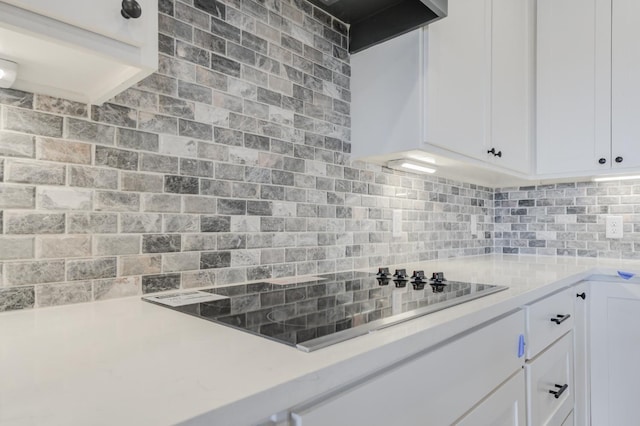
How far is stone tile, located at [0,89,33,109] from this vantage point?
0.82 meters

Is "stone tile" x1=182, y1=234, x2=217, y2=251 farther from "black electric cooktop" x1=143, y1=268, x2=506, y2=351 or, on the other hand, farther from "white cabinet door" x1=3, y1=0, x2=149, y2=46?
"white cabinet door" x1=3, y1=0, x2=149, y2=46

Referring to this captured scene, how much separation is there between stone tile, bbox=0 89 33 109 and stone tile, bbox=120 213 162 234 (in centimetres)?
31

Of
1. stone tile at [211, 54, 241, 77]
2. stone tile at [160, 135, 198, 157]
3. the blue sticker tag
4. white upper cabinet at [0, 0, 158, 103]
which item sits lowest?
the blue sticker tag

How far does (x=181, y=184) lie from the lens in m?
1.08

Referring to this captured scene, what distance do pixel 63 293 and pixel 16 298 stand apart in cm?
8

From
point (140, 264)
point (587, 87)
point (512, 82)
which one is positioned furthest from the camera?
point (587, 87)

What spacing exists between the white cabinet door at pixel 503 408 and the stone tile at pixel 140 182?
920mm

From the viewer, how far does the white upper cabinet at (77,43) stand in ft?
1.97

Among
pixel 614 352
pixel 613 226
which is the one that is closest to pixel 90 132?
pixel 614 352

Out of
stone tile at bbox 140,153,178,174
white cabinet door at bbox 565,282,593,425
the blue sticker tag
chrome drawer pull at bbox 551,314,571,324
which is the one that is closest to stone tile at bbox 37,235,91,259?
stone tile at bbox 140,153,178,174

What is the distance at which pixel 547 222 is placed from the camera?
2451 mm

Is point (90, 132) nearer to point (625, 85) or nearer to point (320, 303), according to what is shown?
point (320, 303)

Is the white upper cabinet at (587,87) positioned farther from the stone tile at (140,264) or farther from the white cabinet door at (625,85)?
the stone tile at (140,264)

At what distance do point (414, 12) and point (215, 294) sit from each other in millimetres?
1142
